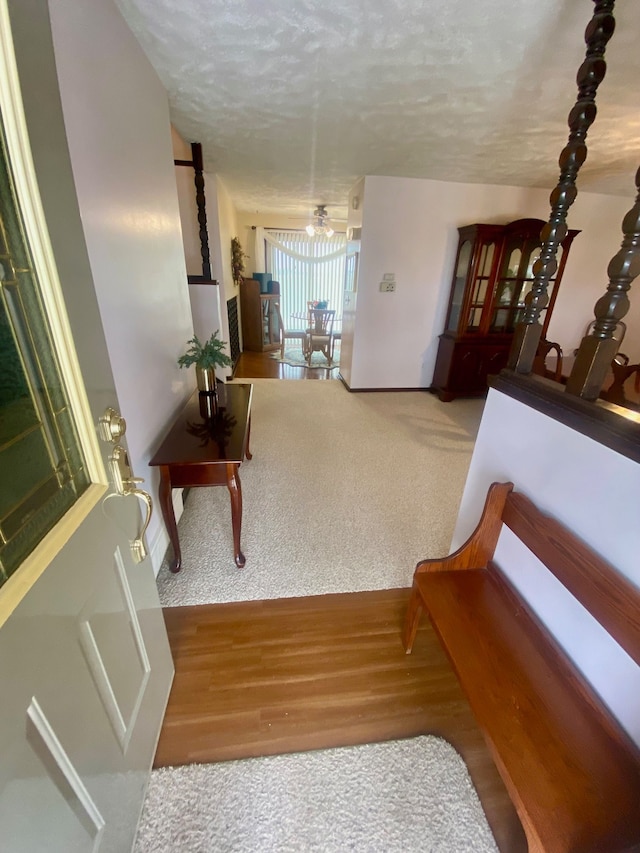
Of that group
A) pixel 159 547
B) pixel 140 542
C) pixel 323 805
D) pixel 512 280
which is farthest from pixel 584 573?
pixel 512 280

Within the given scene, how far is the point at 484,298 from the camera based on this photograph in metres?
3.75

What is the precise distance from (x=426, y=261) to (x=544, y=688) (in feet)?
13.0

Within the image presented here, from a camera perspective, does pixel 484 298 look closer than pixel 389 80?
No

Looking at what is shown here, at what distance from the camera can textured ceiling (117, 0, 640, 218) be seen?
1384 millimetres

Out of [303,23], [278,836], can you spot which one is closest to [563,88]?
[303,23]

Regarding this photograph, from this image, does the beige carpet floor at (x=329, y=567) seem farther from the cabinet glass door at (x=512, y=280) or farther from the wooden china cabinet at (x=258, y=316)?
the wooden china cabinet at (x=258, y=316)

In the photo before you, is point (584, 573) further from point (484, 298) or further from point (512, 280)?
point (512, 280)

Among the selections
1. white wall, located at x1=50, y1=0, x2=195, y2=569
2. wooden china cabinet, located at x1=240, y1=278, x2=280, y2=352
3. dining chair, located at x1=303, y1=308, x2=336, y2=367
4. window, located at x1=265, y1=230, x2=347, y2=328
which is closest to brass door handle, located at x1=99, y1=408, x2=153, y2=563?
white wall, located at x1=50, y1=0, x2=195, y2=569

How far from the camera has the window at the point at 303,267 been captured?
23.1 feet

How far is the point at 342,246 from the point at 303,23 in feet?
21.4

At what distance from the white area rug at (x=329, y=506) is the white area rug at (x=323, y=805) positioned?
632mm

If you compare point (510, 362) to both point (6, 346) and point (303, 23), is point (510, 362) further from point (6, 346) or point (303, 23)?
point (303, 23)

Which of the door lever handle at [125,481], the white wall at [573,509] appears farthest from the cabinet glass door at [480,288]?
the door lever handle at [125,481]

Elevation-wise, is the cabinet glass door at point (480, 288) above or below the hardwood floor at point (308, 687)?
above
